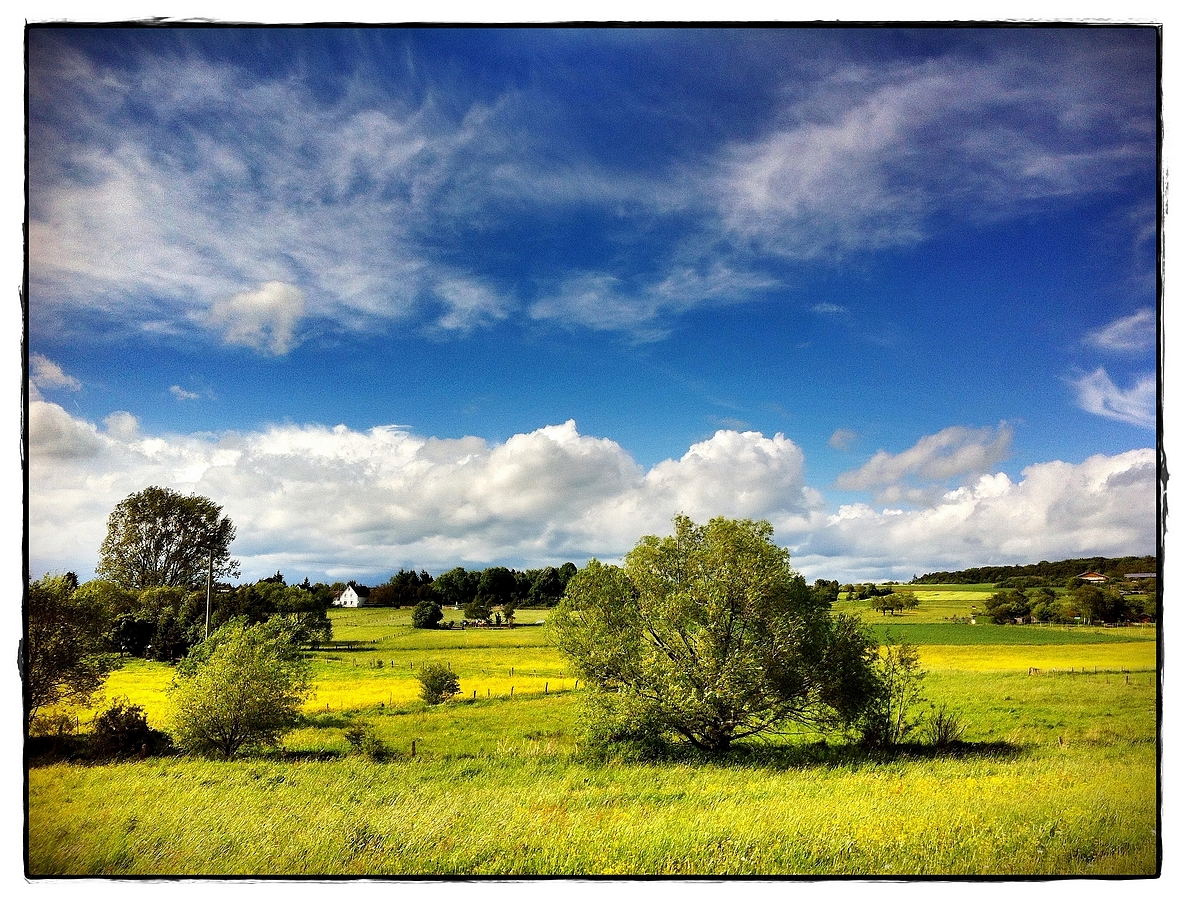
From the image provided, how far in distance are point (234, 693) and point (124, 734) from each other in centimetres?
128

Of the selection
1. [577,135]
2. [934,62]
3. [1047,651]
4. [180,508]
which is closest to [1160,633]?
[1047,651]

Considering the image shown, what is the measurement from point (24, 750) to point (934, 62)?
37.4 ft

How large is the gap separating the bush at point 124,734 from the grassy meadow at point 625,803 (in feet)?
0.50

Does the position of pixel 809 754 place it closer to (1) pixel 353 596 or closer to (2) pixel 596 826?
(2) pixel 596 826

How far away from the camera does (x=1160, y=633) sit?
5578mm

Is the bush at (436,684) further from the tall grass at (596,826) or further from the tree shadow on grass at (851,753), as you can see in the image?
the tree shadow on grass at (851,753)

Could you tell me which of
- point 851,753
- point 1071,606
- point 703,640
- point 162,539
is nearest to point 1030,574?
point 1071,606

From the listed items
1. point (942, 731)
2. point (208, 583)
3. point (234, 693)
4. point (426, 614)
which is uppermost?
point (208, 583)

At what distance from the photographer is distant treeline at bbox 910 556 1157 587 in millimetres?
6363

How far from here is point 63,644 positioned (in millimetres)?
6582

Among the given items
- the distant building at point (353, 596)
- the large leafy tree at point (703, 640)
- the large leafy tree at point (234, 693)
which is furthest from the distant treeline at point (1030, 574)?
the large leafy tree at point (234, 693)

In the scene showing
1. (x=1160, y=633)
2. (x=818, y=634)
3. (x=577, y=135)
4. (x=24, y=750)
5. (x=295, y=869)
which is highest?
(x=577, y=135)

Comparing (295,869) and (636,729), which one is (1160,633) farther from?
(295,869)

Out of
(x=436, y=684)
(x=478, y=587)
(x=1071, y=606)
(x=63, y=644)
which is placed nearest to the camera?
(x=63, y=644)
